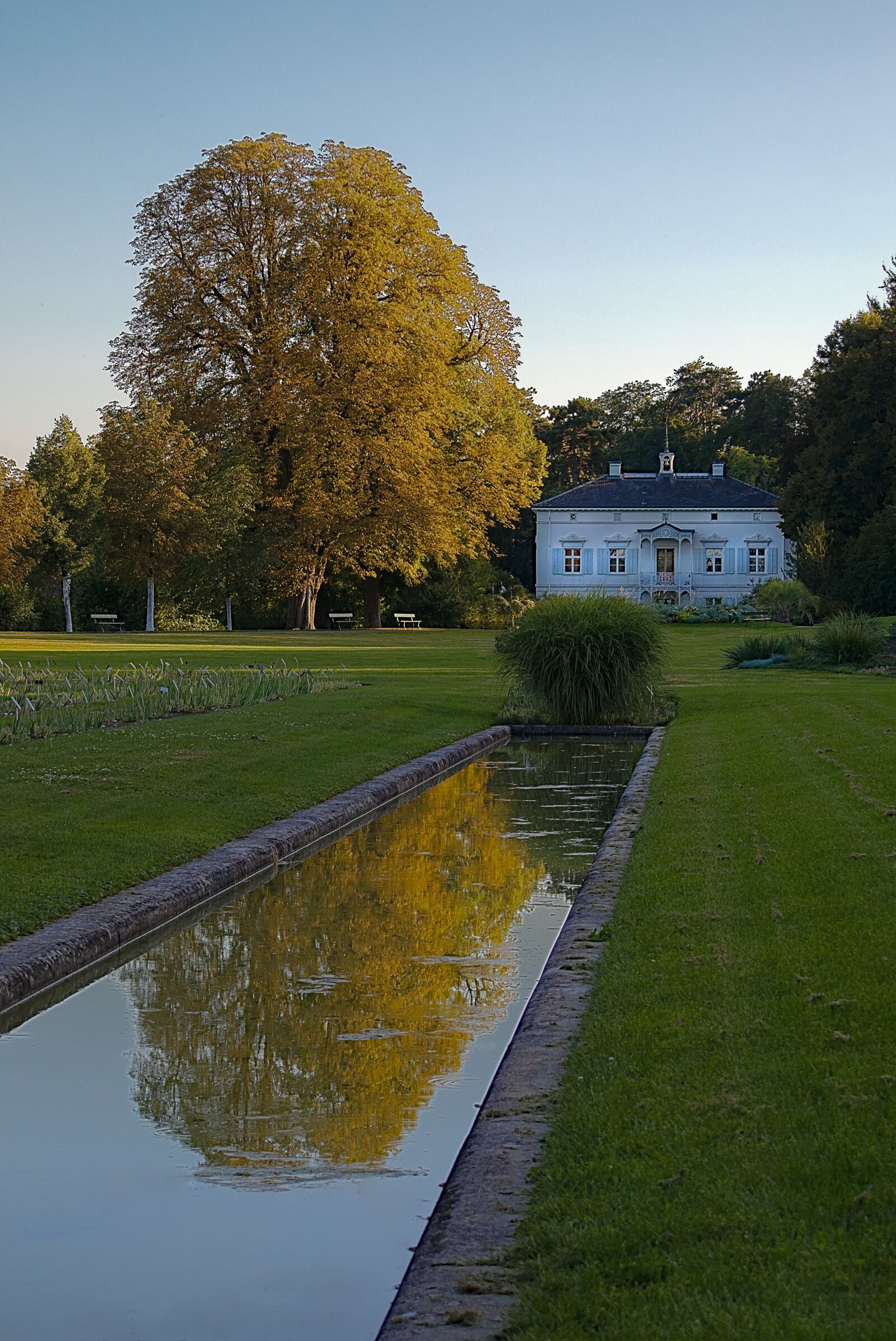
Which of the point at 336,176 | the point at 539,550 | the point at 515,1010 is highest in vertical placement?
the point at 336,176

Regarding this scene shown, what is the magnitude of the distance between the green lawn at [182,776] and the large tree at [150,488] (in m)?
19.0

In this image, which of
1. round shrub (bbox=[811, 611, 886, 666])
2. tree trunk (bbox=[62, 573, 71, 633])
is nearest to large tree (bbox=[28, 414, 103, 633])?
tree trunk (bbox=[62, 573, 71, 633])

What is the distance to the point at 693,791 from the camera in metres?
10.3

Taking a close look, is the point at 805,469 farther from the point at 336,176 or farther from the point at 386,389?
the point at 336,176

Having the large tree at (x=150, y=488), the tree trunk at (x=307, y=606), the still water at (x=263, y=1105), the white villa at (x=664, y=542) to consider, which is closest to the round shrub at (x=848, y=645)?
the still water at (x=263, y=1105)

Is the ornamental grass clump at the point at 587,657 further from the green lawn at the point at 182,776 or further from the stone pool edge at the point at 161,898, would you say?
the stone pool edge at the point at 161,898

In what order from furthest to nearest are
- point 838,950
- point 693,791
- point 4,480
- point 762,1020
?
point 4,480
point 693,791
point 838,950
point 762,1020

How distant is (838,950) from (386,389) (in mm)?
37382

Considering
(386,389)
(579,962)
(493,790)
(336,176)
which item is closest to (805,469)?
(386,389)

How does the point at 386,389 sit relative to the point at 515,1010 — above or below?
above

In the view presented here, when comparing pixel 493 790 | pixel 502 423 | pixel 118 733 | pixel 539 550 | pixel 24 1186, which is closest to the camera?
pixel 24 1186

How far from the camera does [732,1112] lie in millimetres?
3738

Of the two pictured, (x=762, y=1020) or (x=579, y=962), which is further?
(x=579, y=962)

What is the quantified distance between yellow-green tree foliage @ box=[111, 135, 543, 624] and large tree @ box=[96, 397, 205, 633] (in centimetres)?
205
